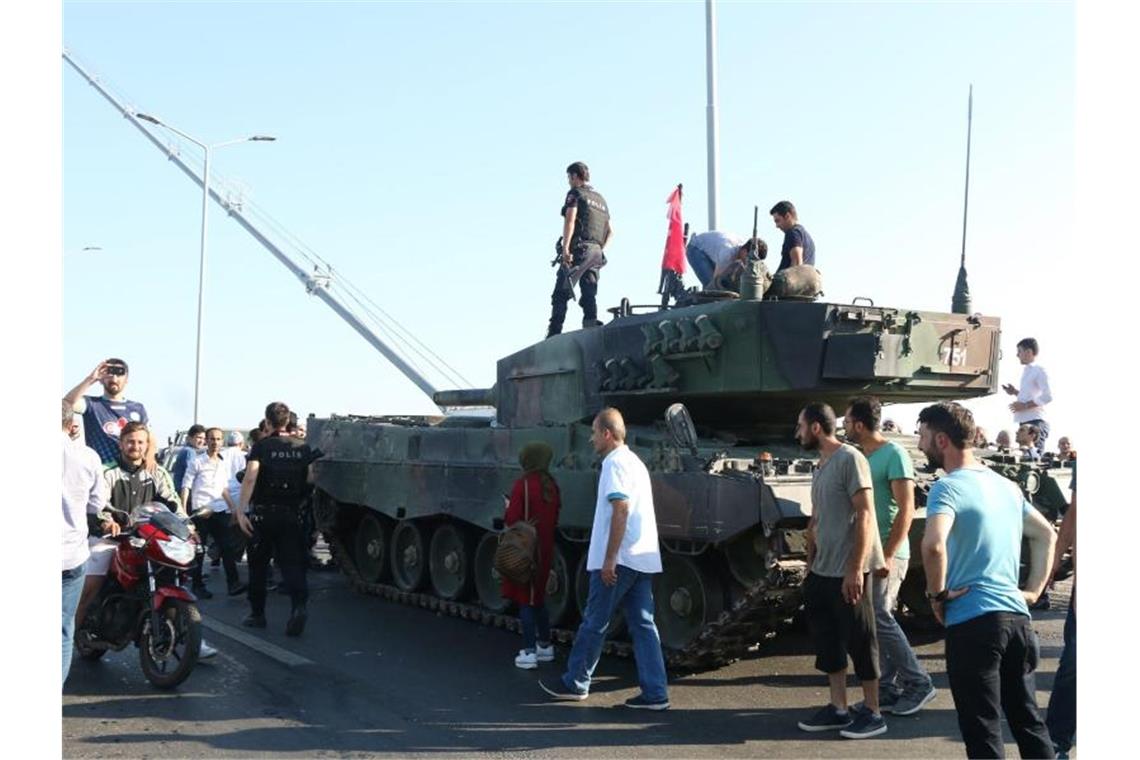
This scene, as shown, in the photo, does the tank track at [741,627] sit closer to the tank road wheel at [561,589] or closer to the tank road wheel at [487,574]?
the tank road wheel at [561,589]

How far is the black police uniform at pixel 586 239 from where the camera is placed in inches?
453

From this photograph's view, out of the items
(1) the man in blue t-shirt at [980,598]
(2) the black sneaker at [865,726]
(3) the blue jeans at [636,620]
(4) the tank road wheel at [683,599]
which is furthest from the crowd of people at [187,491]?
(2) the black sneaker at [865,726]

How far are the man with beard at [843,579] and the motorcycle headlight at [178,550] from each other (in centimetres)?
389

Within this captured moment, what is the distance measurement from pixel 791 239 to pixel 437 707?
493cm

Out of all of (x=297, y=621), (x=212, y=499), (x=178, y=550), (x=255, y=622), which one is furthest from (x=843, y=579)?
(x=212, y=499)

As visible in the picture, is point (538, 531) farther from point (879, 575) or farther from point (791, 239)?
point (791, 239)

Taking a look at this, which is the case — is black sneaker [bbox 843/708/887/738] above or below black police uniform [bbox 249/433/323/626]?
below

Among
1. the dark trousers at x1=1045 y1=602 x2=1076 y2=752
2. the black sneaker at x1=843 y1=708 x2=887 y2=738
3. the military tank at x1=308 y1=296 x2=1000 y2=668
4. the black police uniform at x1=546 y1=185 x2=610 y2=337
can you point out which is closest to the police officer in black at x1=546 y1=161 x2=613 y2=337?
the black police uniform at x1=546 y1=185 x2=610 y2=337

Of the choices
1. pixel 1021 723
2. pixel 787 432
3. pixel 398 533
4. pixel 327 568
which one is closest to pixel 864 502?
pixel 1021 723

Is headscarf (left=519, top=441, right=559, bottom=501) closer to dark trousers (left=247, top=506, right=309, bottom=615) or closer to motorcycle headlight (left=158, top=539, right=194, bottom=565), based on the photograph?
dark trousers (left=247, top=506, right=309, bottom=615)

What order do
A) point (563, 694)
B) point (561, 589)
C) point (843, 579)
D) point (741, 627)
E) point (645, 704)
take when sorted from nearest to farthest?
point (843, 579) → point (645, 704) → point (563, 694) → point (741, 627) → point (561, 589)

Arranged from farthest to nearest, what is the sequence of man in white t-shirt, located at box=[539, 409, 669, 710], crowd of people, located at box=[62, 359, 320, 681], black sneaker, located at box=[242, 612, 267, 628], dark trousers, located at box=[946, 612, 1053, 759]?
1. black sneaker, located at box=[242, 612, 267, 628]
2. man in white t-shirt, located at box=[539, 409, 669, 710]
3. crowd of people, located at box=[62, 359, 320, 681]
4. dark trousers, located at box=[946, 612, 1053, 759]

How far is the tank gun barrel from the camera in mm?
12625

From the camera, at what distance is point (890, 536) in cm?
700
